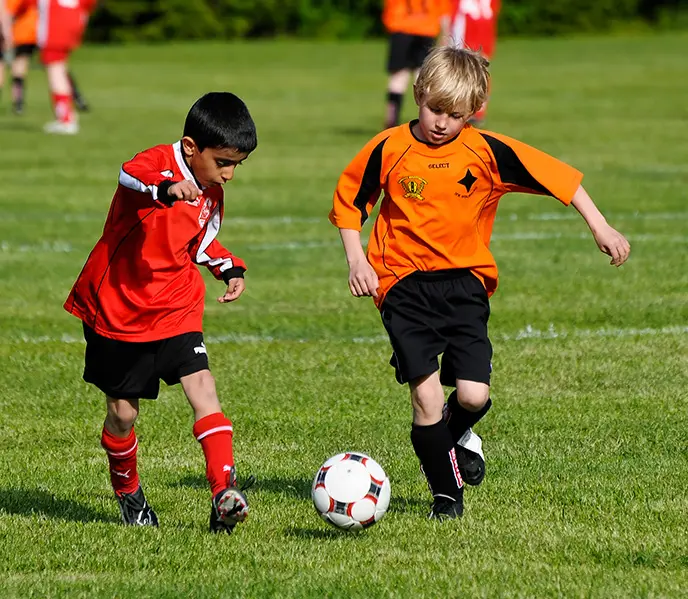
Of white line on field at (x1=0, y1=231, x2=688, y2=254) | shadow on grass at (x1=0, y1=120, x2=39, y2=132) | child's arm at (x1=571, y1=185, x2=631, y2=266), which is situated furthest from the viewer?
shadow on grass at (x1=0, y1=120, x2=39, y2=132)

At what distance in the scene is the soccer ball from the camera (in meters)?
4.91

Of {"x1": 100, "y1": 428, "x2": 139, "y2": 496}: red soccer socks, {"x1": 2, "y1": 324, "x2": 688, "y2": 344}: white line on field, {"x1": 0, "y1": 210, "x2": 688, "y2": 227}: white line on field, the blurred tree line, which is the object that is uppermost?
{"x1": 100, "y1": 428, "x2": 139, "y2": 496}: red soccer socks

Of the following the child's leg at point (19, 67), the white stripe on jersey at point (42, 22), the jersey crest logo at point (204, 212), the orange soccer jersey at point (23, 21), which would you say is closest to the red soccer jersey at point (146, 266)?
the jersey crest logo at point (204, 212)

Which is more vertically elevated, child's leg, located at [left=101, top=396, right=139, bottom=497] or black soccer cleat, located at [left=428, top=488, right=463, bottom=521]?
child's leg, located at [left=101, top=396, right=139, bottom=497]

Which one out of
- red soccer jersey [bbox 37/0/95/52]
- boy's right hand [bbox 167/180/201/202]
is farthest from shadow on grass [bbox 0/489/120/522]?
red soccer jersey [bbox 37/0/95/52]

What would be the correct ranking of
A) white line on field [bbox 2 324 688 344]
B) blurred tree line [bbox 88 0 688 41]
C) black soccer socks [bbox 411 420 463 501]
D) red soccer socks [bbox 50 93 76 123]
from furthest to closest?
blurred tree line [bbox 88 0 688 41], red soccer socks [bbox 50 93 76 123], white line on field [bbox 2 324 688 344], black soccer socks [bbox 411 420 463 501]

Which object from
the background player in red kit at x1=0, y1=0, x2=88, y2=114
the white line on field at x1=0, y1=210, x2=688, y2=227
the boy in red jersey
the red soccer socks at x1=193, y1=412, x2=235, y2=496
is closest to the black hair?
the boy in red jersey

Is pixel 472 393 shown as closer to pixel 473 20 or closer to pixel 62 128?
pixel 473 20

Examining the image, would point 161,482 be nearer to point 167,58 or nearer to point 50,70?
point 50,70

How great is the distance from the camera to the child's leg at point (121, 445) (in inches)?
203

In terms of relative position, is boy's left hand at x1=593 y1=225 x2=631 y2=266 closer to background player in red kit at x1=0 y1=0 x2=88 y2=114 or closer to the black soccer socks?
the black soccer socks

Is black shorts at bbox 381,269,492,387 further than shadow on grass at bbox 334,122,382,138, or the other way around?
shadow on grass at bbox 334,122,382,138

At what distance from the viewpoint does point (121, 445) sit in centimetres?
520

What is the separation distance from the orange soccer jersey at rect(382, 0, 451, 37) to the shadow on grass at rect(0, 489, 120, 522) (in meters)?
13.8
